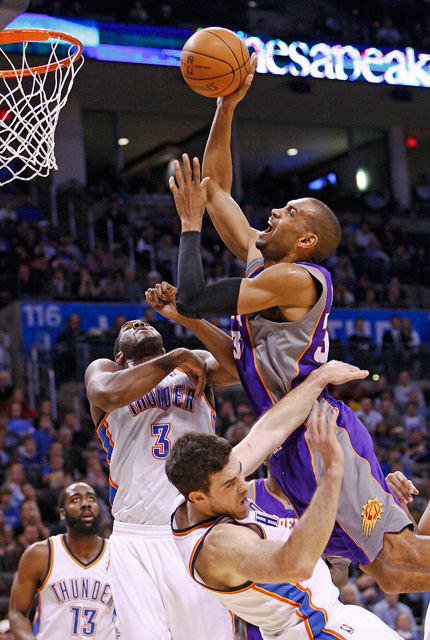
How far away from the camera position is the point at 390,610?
827 cm

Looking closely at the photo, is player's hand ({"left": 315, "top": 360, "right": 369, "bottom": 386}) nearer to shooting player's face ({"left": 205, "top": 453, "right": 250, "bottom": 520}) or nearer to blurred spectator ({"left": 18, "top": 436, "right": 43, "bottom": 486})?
shooting player's face ({"left": 205, "top": 453, "right": 250, "bottom": 520})

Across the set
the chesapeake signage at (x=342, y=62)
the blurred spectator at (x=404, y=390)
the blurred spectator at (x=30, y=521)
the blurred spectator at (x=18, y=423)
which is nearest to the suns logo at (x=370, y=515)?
the blurred spectator at (x=30, y=521)

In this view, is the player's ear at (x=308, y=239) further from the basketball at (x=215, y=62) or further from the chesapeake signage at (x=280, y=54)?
the chesapeake signage at (x=280, y=54)

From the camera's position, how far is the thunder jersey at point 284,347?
353cm

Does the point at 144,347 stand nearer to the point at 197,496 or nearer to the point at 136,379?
the point at 136,379

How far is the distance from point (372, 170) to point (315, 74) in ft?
14.8

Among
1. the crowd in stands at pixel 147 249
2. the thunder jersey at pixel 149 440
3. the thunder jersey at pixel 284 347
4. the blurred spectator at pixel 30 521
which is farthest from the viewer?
the crowd in stands at pixel 147 249

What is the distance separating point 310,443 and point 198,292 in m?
0.79

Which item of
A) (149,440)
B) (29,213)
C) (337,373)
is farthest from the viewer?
(29,213)

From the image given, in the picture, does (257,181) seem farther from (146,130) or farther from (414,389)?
(414,389)

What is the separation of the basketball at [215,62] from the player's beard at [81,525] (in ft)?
10.1

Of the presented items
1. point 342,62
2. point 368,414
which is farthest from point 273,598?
point 342,62

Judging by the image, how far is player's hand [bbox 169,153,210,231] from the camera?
351 cm

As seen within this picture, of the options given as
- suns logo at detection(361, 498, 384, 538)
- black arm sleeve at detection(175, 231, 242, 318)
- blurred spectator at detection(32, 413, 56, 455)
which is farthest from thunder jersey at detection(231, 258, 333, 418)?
blurred spectator at detection(32, 413, 56, 455)
